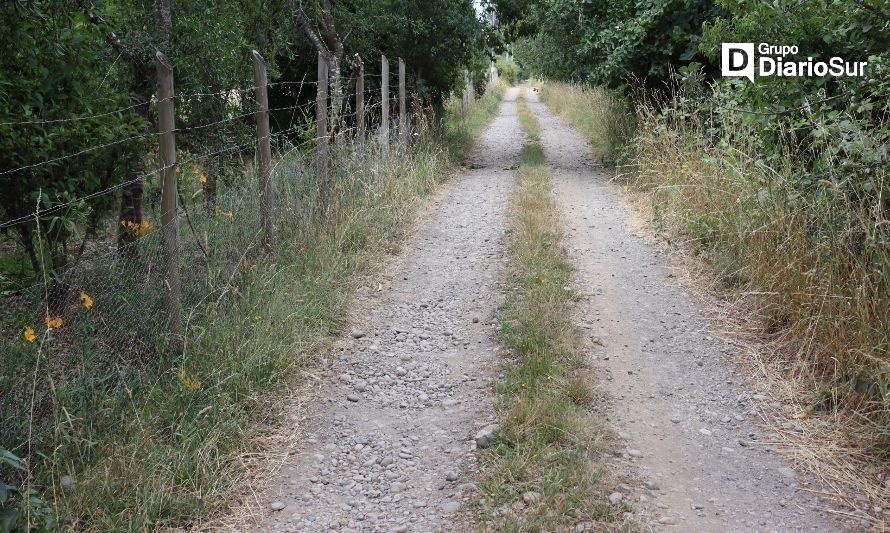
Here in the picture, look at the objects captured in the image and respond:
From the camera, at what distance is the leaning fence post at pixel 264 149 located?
5.82 meters

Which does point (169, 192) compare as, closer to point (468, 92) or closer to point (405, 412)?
point (405, 412)

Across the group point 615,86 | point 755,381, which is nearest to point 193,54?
point 755,381

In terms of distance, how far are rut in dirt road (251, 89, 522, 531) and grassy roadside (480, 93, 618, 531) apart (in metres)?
0.16

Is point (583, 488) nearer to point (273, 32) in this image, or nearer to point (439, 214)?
point (439, 214)

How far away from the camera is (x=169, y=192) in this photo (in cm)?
450

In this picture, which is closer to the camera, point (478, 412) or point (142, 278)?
point (142, 278)

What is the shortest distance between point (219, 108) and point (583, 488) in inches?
231

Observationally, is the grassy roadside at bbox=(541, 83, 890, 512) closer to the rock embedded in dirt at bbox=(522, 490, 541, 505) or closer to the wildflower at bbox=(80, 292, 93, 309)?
the rock embedded in dirt at bbox=(522, 490, 541, 505)

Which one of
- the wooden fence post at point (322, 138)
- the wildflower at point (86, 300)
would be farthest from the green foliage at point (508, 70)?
the wildflower at point (86, 300)

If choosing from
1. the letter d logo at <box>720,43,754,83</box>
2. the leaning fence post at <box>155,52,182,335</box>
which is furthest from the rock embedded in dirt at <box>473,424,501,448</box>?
the letter d logo at <box>720,43,754,83</box>


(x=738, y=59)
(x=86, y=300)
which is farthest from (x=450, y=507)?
(x=738, y=59)

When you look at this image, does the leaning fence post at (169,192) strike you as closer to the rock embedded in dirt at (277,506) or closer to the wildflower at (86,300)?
the wildflower at (86,300)

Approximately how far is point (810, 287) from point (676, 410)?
126 cm

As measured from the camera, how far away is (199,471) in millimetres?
3652
